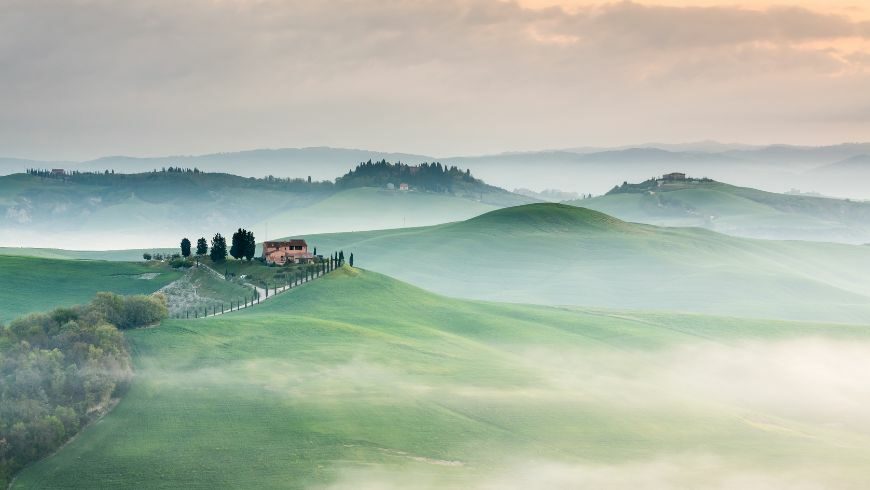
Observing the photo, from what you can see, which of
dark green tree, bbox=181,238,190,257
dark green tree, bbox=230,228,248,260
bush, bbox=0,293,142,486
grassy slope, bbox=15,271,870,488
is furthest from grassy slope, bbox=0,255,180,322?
bush, bbox=0,293,142,486

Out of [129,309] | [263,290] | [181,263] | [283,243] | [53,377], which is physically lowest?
[53,377]

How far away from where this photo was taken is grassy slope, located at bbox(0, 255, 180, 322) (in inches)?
6068

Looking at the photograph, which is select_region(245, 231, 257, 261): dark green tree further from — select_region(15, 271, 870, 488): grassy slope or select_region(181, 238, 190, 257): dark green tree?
select_region(15, 271, 870, 488): grassy slope

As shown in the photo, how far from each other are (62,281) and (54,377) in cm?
8751

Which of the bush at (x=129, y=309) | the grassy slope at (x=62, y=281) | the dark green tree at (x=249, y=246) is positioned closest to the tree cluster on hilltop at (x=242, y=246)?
the dark green tree at (x=249, y=246)

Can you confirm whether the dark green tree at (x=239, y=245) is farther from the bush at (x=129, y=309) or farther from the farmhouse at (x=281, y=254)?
the bush at (x=129, y=309)

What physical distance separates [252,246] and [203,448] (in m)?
96.3

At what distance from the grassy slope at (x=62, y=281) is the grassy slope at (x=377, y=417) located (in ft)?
128

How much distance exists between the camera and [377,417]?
90625mm

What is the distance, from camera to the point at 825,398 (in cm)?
12488

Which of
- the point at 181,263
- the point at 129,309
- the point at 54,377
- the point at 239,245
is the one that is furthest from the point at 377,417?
the point at 181,263

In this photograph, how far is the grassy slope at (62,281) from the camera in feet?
506

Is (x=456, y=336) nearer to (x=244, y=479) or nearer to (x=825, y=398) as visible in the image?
(x=825, y=398)

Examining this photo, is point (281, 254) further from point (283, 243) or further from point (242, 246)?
point (242, 246)
